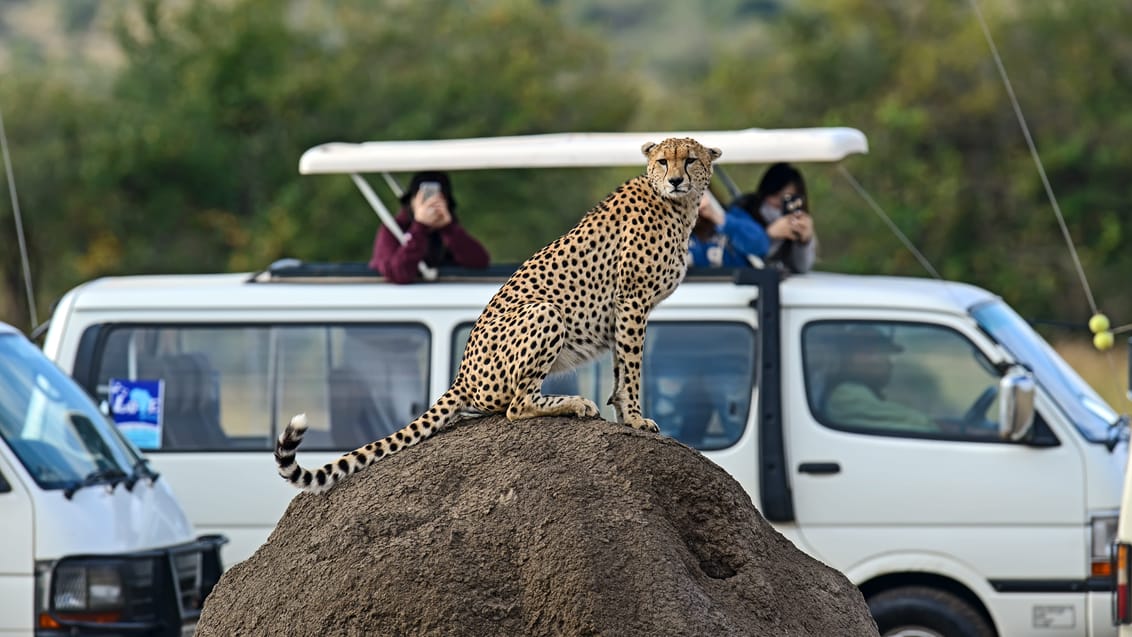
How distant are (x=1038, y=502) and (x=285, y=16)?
21.1 m

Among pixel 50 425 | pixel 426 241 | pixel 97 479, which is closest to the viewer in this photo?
pixel 97 479

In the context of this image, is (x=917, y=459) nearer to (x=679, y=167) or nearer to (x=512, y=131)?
(x=679, y=167)

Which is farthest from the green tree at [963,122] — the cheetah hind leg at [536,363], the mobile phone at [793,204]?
the cheetah hind leg at [536,363]

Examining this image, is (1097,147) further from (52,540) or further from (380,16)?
(52,540)

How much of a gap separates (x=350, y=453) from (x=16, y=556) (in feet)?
7.82

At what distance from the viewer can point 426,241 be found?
9.16 meters

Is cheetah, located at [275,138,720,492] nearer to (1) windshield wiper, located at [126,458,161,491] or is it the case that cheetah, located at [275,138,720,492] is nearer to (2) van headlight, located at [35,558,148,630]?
(2) van headlight, located at [35,558,148,630]

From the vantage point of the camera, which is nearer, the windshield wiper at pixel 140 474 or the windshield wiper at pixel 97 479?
the windshield wiper at pixel 97 479

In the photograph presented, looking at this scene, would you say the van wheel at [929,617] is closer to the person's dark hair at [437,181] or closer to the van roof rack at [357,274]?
the van roof rack at [357,274]

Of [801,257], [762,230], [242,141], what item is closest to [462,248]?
[762,230]

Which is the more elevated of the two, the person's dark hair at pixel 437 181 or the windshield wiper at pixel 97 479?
the person's dark hair at pixel 437 181

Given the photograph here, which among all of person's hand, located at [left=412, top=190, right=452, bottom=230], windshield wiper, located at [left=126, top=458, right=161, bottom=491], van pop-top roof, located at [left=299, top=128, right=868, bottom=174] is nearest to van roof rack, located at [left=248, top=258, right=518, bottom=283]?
person's hand, located at [left=412, top=190, right=452, bottom=230]

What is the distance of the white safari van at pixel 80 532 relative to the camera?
22.3 feet

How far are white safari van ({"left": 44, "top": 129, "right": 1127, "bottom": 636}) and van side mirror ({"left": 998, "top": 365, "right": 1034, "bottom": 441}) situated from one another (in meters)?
0.01
